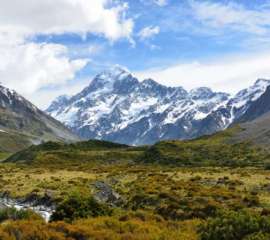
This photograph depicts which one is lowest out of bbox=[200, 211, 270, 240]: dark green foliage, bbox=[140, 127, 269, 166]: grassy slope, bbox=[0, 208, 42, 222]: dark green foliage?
bbox=[200, 211, 270, 240]: dark green foliage

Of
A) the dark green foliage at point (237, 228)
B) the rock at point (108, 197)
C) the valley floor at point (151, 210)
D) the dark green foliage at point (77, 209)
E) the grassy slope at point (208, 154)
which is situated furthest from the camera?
the grassy slope at point (208, 154)

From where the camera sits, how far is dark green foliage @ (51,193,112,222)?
30.4m

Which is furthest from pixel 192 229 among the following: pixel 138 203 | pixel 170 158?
pixel 170 158

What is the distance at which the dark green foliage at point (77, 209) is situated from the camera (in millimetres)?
30375

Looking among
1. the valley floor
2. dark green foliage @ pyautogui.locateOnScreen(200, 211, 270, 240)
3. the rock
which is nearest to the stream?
the valley floor

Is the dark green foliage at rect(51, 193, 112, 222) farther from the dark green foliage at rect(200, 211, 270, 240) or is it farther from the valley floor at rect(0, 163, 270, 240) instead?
the dark green foliage at rect(200, 211, 270, 240)

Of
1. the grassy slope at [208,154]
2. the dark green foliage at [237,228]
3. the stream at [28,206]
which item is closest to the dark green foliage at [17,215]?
the stream at [28,206]

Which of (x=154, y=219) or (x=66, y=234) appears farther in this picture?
(x=154, y=219)

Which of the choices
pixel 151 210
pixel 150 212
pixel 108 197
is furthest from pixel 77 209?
pixel 108 197

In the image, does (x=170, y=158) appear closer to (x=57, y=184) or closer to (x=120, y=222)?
(x=57, y=184)

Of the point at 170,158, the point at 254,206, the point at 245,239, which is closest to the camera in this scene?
the point at 245,239

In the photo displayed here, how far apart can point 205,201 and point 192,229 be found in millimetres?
11853

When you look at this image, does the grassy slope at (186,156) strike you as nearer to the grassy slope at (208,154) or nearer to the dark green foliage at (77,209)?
the grassy slope at (208,154)

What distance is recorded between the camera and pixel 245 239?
2130cm
